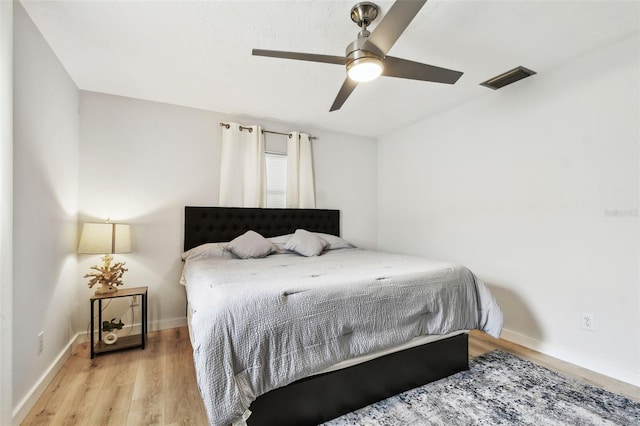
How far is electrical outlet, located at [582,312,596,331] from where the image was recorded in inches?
86.6

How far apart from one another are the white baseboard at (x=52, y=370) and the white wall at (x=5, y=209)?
283 mm

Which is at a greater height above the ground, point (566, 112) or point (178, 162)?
point (566, 112)

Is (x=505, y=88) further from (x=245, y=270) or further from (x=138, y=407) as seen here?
(x=138, y=407)

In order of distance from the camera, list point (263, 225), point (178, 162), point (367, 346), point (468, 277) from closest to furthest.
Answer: point (367, 346) → point (468, 277) → point (178, 162) → point (263, 225)

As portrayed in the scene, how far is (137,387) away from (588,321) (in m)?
3.39

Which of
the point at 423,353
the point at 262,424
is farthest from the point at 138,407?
the point at 423,353

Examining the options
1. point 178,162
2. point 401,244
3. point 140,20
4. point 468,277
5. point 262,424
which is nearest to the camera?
point 262,424

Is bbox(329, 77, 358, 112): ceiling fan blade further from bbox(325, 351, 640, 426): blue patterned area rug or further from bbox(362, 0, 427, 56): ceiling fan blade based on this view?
bbox(325, 351, 640, 426): blue patterned area rug

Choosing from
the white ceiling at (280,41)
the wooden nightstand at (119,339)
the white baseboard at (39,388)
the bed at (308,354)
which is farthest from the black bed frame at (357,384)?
the white ceiling at (280,41)

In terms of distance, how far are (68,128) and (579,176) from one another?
4.32 meters

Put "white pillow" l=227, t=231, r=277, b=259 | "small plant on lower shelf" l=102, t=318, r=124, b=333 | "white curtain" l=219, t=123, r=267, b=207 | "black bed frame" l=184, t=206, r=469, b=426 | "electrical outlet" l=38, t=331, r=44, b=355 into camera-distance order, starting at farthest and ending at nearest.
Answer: "white curtain" l=219, t=123, r=267, b=207
"white pillow" l=227, t=231, r=277, b=259
"small plant on lower shelf" l=102, t=318, r=124, b=333
"electrical outlet" l=38, t=331, r=44, b=355
"black bed frame" l=184, t=206, r=469, b=426

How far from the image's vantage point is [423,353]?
1912mm

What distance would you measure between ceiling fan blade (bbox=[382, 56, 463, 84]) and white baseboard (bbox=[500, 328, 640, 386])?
237 cm

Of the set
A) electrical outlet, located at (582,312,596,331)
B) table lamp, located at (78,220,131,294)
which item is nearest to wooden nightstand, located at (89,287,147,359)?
table lamp, located at (78,220,131,294)
